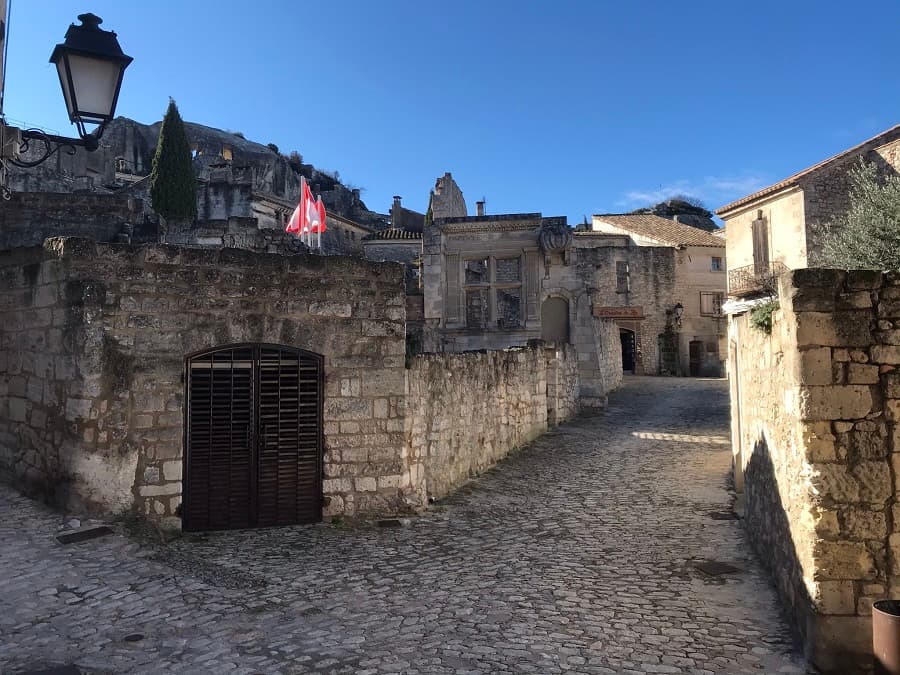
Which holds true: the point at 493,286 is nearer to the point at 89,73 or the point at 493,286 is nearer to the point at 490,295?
the point at 490,295

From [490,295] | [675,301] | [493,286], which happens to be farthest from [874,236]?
[675,301]

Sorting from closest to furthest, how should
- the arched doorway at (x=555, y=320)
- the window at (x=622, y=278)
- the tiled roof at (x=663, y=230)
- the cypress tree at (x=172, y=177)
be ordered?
the arched doorway at (x=555, y=320)
the cypress tree at (x=172, y=177)
the window at (x=622, y=278)
the tiled roof at (x=663, y=230)

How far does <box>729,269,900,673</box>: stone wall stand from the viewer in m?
3.90

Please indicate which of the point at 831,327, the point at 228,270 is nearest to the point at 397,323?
the point at 228,270

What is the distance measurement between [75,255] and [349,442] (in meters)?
3.41

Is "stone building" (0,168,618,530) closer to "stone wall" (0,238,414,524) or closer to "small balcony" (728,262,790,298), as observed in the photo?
"stone wall" (0,238,414,524)

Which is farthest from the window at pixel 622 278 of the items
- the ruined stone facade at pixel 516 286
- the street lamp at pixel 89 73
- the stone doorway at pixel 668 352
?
the street lamp at pixel 89 73

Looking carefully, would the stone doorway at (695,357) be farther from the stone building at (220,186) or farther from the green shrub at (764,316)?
the green shrub at (764,316)

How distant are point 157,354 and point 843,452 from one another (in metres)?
6.08

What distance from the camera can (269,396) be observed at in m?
6.96

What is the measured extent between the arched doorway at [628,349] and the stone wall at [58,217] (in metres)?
25.9

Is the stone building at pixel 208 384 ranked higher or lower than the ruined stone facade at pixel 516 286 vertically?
lower

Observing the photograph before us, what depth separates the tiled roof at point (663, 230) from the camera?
1398 inches

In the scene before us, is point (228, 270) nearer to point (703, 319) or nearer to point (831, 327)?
point (831, 327)
